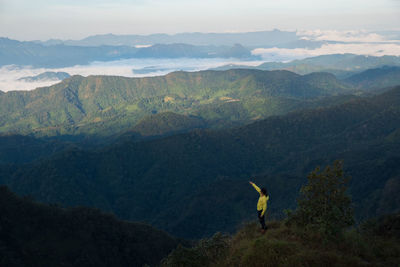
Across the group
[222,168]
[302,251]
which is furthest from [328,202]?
[222,168]

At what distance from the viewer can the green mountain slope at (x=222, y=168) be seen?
11275 cm

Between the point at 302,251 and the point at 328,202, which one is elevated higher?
the point at 328,202

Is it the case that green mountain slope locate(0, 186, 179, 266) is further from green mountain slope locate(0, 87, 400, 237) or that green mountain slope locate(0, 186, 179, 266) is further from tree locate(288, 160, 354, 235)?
tree locate(288, 160, 354, 235)

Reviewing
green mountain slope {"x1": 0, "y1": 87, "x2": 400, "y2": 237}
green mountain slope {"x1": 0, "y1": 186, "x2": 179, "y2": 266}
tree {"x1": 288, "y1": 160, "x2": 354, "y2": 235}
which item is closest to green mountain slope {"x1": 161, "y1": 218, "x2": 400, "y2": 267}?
tree {"x1": 288, "y1": 160, "x2": 354, "y2": 235}

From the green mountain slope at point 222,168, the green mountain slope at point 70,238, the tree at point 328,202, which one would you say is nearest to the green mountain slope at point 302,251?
the tree at point 328,202

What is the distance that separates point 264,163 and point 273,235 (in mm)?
148882

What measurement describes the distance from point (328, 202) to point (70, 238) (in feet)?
174

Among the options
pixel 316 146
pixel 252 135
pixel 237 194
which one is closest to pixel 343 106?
pixel 316 146

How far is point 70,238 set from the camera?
59.7m

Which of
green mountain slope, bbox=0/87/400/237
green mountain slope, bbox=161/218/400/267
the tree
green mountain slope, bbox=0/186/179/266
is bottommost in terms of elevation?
green mountain slope, bbox=0/87/400/237

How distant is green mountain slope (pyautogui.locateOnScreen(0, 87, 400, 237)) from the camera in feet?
370

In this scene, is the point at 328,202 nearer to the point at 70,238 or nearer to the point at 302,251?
the point at 302,251

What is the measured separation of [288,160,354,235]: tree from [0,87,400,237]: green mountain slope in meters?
73.9

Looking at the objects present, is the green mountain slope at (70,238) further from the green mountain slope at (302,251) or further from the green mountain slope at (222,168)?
the green mountain slope at (222,168)
